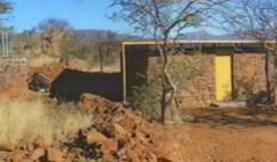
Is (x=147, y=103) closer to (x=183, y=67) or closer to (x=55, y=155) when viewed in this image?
(x=183, y=67)

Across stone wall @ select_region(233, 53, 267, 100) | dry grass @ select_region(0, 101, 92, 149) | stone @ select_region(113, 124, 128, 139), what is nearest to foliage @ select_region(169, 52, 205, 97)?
stone wall @ select_region(233, 53, 267, 100)

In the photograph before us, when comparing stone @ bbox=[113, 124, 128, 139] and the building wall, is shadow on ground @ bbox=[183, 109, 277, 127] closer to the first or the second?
the building wall

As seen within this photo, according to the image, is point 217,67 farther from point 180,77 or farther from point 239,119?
point 239,119

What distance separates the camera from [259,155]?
1542 centimetres

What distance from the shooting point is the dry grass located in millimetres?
13172

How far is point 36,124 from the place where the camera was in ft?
46.7

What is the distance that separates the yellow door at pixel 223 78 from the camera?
2966cm

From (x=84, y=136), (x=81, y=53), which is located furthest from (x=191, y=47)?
(x=81, y=53)

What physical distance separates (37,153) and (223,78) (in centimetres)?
1885

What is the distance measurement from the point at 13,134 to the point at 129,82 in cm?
1587

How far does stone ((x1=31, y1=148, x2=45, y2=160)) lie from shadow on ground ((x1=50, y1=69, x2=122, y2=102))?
60.6 ft

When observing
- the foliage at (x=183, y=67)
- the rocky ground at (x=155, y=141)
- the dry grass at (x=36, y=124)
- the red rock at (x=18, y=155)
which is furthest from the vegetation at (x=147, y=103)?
the red rock at (x=18, y=155)

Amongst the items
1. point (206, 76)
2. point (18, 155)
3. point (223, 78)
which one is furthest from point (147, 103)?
point (223, 78)

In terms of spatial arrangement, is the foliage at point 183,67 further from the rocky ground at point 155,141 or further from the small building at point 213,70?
the rocky ground at point 155,141
